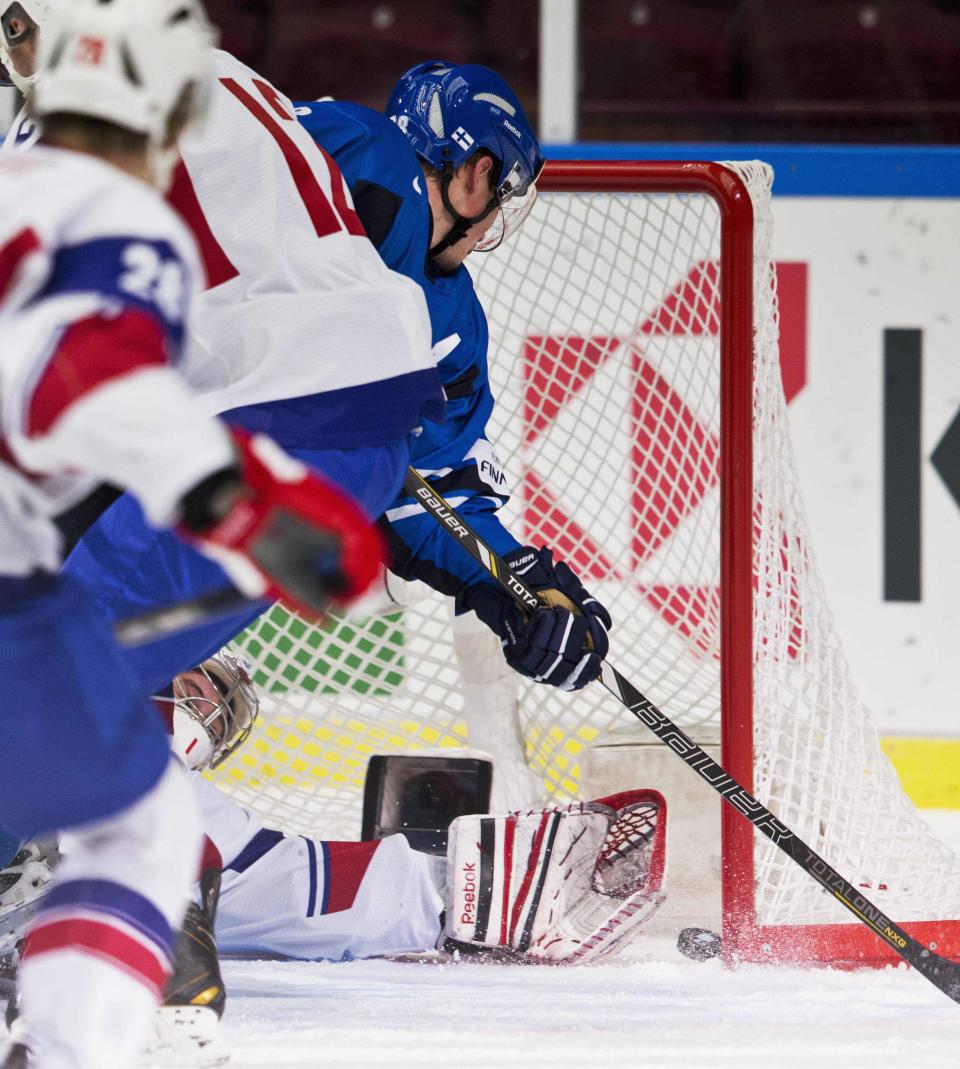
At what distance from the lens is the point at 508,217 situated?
2312mm

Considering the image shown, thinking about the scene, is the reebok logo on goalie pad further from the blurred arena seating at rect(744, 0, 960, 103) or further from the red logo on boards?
the blurred arena seating at rect(744, 0, 960, 103)

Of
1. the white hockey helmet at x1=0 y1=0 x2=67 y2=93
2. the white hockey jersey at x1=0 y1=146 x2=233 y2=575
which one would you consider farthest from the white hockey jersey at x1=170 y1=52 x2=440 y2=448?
the white hockey jersey at x1=0 y1=146 x2=233 y2=575

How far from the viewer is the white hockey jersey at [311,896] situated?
7.22 feet

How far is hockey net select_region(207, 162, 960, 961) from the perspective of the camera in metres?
2.34

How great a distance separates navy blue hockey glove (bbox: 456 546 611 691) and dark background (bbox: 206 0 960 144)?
208 centimetres

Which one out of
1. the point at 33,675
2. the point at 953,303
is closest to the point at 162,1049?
the point at 33,675

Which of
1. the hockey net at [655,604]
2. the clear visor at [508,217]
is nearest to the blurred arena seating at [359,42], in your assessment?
the hockey net at [655,604]

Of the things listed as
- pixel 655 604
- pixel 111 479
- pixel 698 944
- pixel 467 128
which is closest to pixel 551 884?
pixel 698 944

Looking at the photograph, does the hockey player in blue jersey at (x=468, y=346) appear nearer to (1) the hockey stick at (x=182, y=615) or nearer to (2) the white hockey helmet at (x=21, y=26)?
(2) the white hockey helmet at (x=21, y=26)

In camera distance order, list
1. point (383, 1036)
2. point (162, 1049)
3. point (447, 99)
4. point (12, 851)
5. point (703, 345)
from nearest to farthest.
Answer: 1. point (162, 1049)
2. point (383, 1036)
3. point (12, 851)
4. point (447, 99)
5. point (703, 345)

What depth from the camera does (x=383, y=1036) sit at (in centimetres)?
178

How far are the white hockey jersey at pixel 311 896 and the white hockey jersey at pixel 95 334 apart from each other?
44.0 inches

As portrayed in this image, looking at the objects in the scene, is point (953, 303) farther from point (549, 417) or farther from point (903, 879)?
point (903, 879)

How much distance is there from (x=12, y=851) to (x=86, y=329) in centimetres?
109
